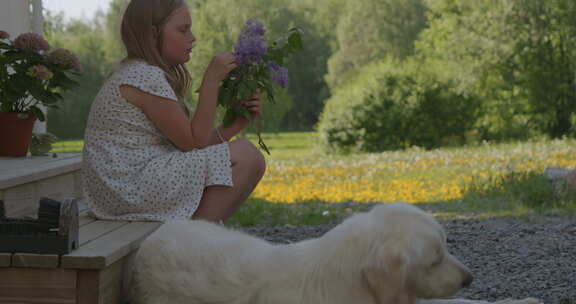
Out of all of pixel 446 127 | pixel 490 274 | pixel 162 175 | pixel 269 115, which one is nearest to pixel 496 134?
pixel 446 127

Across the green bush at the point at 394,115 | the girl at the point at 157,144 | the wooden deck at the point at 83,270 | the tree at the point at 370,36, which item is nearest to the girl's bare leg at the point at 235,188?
the girl at the point at 157,144

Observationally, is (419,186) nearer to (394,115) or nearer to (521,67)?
(394,115)

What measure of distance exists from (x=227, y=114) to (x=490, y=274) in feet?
6.12

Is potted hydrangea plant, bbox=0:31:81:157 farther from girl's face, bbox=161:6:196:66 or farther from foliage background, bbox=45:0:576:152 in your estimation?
foliage background, bbox=45:0:576:152

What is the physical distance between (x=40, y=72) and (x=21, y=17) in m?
2.35

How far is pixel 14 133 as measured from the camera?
5285mm

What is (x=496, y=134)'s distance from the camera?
19203 millimetres

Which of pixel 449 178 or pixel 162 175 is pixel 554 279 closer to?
pixel 162 175

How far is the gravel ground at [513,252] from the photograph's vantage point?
376 cm

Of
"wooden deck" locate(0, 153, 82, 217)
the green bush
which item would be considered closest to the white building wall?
"wooden deck" locate(0, 153, 82, 217)

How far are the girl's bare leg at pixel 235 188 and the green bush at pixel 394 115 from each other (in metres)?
14.0

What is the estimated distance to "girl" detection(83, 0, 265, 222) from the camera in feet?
11.5

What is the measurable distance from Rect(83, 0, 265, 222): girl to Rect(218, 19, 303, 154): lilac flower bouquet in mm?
90

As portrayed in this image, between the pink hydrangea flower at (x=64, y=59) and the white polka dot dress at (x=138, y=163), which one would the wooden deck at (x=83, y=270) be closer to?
the white polka dot dress at (x=138, y=163)
